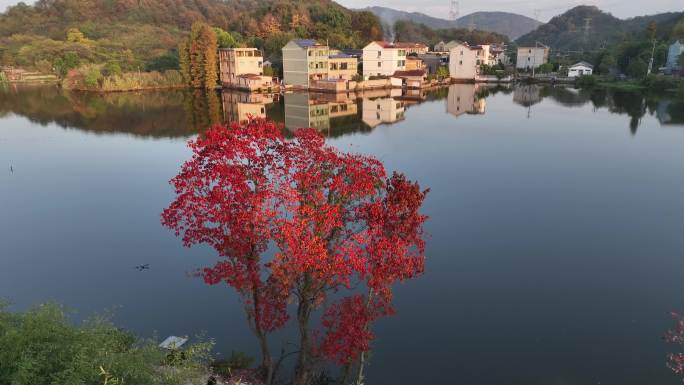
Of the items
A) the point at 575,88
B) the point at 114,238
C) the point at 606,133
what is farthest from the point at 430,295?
the point at 575,88

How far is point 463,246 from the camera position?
1353 cm

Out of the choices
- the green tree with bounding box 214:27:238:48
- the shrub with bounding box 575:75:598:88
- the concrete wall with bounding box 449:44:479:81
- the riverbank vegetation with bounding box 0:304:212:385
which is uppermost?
the green tree with bounding box 214:27:238:48

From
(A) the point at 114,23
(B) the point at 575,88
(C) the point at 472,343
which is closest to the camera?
(C) the point at 472,343

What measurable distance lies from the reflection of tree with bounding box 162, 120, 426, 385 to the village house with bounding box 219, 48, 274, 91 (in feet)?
150

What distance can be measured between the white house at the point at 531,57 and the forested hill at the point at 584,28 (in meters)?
44.7

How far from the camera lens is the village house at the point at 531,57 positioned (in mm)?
70688

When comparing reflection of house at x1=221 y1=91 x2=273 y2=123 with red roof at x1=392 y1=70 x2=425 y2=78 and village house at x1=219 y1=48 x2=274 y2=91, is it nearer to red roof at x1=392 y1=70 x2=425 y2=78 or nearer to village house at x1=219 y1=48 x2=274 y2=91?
village house at x1=219 y1=48 x2=274 y2=91

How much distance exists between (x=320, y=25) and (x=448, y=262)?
68654 millimetres

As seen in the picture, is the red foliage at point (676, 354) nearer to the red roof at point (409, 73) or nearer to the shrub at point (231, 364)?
the shrub at point (231, 364)

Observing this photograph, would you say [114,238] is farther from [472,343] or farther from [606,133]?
[606,133]

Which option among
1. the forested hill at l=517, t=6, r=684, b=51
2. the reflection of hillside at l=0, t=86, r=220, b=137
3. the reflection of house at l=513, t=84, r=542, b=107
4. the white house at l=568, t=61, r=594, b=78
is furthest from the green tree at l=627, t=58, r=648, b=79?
the forested hill at l=517, t=6, r=684, b=51

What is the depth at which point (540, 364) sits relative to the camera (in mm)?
8766

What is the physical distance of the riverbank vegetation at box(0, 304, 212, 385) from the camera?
5.09 meters

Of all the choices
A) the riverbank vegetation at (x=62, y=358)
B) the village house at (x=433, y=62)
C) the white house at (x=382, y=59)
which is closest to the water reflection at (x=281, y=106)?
the white house at (x=382, y=59)
